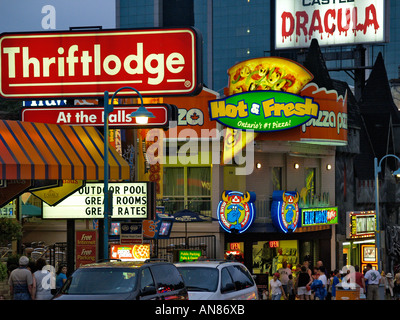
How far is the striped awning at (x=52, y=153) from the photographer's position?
23.2 m

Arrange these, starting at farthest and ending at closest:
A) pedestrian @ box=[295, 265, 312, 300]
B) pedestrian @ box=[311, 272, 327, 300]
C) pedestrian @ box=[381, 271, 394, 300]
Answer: pedestrian @ box=[381, 271, 394, 300] < pedestrian @ box=[295, 265, 312, 300] < pedestrian @ box=[311, 272, 327, 300]

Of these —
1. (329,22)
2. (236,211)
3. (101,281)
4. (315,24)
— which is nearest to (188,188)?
(236,211)

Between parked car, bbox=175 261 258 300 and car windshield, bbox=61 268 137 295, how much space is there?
2.57 meters

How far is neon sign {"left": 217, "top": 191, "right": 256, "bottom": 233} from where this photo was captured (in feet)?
127

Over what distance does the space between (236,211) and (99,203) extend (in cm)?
1359

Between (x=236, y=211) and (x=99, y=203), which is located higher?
(x=99, y=203)

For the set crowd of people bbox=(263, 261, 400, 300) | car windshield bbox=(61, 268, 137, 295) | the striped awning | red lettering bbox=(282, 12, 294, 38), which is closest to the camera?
car windshield bbox=(61, 268, 137, 295)

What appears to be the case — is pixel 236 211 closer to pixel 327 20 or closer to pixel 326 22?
pixel 326 22

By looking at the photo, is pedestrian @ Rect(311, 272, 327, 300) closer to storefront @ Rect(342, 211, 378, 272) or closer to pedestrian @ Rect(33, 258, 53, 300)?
pedestrian @ Rect(33, 258, 53, 300)

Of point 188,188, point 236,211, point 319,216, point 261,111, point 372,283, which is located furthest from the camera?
point 319,216

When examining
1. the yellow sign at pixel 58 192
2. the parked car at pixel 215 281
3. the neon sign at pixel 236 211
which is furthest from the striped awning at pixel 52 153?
the neon sign at pixel 236 211

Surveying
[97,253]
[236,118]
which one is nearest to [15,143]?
[97,253]

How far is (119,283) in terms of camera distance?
16172 mm

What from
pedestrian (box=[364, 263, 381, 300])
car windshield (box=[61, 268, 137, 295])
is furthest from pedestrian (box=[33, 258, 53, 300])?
pedestrian (box=[364, 263, 381, 300])
